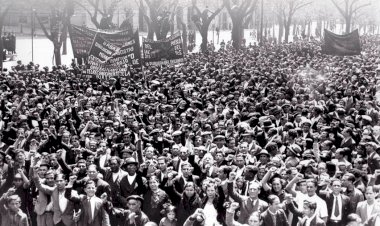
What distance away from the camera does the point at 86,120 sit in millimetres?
11312

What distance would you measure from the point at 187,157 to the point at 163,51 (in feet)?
38.0

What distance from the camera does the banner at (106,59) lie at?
52.0ft

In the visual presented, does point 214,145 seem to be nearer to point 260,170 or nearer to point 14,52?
point 260,170

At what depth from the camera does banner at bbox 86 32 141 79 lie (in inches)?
624

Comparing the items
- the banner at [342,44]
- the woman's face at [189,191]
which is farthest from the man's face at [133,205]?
the banner at [342,44]

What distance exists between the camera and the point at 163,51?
19.8m

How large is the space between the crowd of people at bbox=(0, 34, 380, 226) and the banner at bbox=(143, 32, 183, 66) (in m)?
3.49

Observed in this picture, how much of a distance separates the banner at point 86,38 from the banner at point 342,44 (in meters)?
10.5

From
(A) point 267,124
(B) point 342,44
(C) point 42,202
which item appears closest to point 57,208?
(C) point 42,202

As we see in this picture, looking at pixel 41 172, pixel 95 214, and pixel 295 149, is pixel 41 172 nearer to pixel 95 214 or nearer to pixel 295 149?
pixel 95 214

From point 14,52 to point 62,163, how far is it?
27568mm

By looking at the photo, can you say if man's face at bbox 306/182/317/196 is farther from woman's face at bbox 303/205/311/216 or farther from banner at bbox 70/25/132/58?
banner at bbox 70/25/132/58

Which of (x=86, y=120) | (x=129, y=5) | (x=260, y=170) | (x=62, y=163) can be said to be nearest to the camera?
(x=260, y=170)

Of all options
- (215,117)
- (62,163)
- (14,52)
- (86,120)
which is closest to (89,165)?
(62,163)
